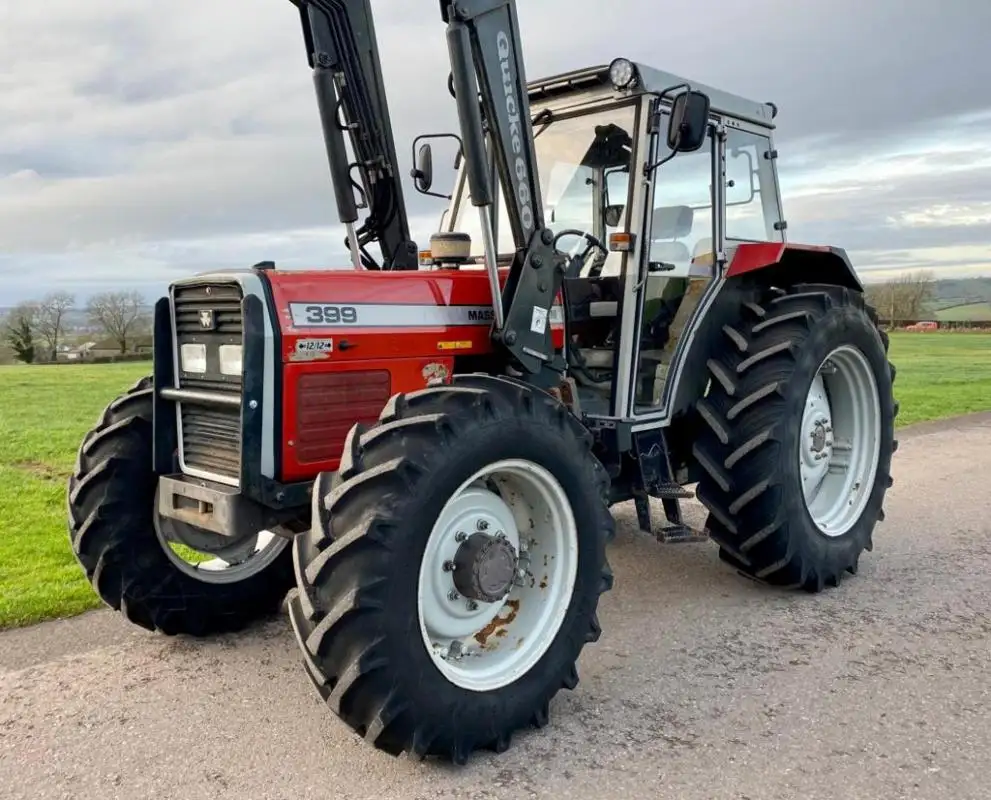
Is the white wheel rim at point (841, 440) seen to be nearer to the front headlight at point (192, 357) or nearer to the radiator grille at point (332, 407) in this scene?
the radiator grille at point (332, 407)

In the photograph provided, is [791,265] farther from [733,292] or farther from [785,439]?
[785,439]

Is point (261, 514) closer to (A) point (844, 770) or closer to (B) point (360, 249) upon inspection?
(B) point (360, 249)

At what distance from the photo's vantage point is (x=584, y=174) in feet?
17.1

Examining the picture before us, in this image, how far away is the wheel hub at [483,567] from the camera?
3.47 m

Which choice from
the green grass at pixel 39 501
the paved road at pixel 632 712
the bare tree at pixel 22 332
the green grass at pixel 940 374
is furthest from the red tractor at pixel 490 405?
the bare tree at pixel 22 332

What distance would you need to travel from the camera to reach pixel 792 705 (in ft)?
12.3

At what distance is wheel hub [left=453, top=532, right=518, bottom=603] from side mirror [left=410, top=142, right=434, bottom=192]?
236cm

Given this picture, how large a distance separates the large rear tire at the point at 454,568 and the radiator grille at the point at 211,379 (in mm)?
766

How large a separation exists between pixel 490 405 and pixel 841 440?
3.26 m

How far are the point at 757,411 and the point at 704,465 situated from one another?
0.39 meters

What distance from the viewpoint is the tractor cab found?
482cm

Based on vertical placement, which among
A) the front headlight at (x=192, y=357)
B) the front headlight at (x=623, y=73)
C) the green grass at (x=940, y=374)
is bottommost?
the green grass at (x=940, y=374)

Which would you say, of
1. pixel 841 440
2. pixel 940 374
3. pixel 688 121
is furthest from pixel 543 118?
pixel 940 374

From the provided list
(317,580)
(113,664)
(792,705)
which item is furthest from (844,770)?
(113,664)
